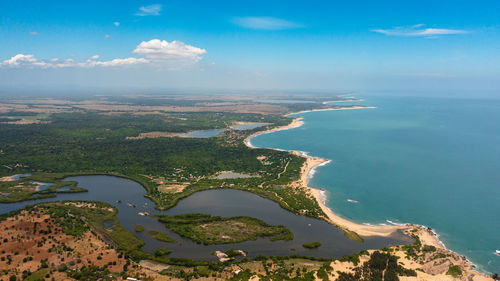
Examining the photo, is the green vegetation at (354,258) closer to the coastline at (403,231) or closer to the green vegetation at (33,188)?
the coastline at (403,231)

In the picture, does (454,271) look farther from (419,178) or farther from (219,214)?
(419,178)

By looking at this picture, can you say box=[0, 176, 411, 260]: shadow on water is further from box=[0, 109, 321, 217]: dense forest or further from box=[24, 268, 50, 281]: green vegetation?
box=[24, 268, 50, 281]: green vegetation

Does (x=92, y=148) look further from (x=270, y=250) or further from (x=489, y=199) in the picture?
(x=489, y=199)

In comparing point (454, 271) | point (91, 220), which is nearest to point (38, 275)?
point (91, 220)

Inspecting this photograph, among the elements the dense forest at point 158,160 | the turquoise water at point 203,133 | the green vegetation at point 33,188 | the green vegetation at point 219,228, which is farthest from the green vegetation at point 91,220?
the turquoise water at point 203,133

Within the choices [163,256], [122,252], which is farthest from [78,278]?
[163,256]

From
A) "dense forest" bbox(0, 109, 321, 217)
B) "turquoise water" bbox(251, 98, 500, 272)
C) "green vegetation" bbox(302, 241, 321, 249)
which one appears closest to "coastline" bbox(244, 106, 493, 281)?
"turquoise water" bbox(251, 98, 500, 272)
